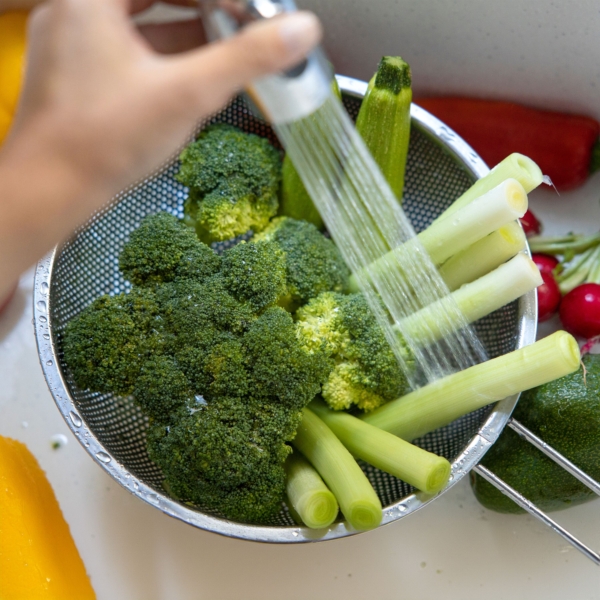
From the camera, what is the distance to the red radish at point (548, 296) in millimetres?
939

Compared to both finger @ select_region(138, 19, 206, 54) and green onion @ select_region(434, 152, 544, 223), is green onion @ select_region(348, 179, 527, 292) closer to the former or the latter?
green onion @ select_region(434, 152, 544, 223)

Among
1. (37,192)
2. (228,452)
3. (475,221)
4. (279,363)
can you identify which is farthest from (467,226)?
(37,192)

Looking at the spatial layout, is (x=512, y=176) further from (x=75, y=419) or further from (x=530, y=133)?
(x=75, y=419)

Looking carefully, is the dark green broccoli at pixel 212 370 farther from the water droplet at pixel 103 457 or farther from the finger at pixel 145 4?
the finger at pixel 145 4

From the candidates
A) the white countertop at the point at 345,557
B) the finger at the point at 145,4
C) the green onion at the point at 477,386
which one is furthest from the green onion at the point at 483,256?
the finger at the point at 145,4

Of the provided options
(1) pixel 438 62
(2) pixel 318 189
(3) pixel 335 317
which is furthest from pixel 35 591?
(1) pixel 438 62

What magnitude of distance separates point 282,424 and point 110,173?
38 cm

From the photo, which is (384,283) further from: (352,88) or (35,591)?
(35,591)

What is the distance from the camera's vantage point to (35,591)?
74 cm

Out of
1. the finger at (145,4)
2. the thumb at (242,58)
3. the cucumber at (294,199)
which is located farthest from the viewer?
the cucumber at (294,199)

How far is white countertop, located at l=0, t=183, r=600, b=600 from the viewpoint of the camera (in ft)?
2.95

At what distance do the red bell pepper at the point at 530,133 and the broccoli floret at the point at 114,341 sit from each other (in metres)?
0.60

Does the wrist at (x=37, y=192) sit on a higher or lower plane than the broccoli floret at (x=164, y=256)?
higher

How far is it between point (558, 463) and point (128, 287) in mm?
643
